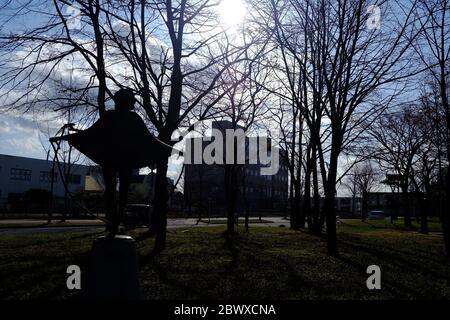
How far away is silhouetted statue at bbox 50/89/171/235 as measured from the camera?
541 cm

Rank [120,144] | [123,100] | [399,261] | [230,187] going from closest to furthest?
[120,144]
[123,100]
[399,261]
[230,187]

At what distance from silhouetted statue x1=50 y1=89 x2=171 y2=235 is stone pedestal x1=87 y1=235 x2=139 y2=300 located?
0.97 ft

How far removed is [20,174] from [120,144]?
80.4 meters

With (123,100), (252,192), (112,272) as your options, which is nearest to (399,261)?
(112,272)

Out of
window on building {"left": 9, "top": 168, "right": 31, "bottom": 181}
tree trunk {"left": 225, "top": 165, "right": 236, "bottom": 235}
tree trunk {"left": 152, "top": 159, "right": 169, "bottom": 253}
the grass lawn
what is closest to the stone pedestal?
the grass lawn

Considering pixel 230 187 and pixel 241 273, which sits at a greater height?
pixel 230 187

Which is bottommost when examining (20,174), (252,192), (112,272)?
(112,272)

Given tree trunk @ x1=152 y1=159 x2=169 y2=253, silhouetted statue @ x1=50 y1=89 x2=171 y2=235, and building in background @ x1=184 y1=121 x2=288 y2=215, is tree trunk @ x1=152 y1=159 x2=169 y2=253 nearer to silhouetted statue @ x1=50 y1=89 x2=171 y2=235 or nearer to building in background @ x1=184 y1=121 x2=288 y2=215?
silhouetted statue @ x1=50 y1=89 x2=171 y2=235

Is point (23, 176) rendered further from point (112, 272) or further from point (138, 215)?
point (112, 272)

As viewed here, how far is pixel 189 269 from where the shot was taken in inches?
385

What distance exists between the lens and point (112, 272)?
517 cm

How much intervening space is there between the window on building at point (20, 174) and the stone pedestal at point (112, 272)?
7942 centimetres
